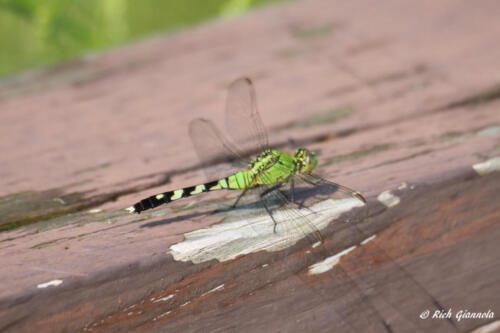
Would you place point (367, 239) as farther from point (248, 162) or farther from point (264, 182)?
point (248, 162)

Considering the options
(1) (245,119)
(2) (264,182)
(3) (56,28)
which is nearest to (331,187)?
(2) (264,182)

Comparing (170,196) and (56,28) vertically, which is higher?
(56,28)

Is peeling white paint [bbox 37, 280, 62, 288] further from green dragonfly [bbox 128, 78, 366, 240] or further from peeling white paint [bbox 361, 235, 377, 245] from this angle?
peeling white paint [bbox 361, 235, 377, 245]

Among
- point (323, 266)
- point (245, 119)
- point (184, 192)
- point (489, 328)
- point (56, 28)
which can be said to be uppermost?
point (56, 28)

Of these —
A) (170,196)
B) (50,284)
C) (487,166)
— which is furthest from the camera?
(170,196)

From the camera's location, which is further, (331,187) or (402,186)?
(331,187)

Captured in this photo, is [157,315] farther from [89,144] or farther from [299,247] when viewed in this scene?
[89,144]

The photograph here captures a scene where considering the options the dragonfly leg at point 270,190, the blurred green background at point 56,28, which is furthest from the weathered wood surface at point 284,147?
the blurred green background at point 56,28

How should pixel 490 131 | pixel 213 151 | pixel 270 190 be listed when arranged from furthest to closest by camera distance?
1. pixel 213 151
2. pixel 270 190
3. pixel 490 131

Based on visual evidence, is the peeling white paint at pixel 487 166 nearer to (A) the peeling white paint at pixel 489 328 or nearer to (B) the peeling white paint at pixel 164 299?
(A) the peeling white paint at pixel 489 328
